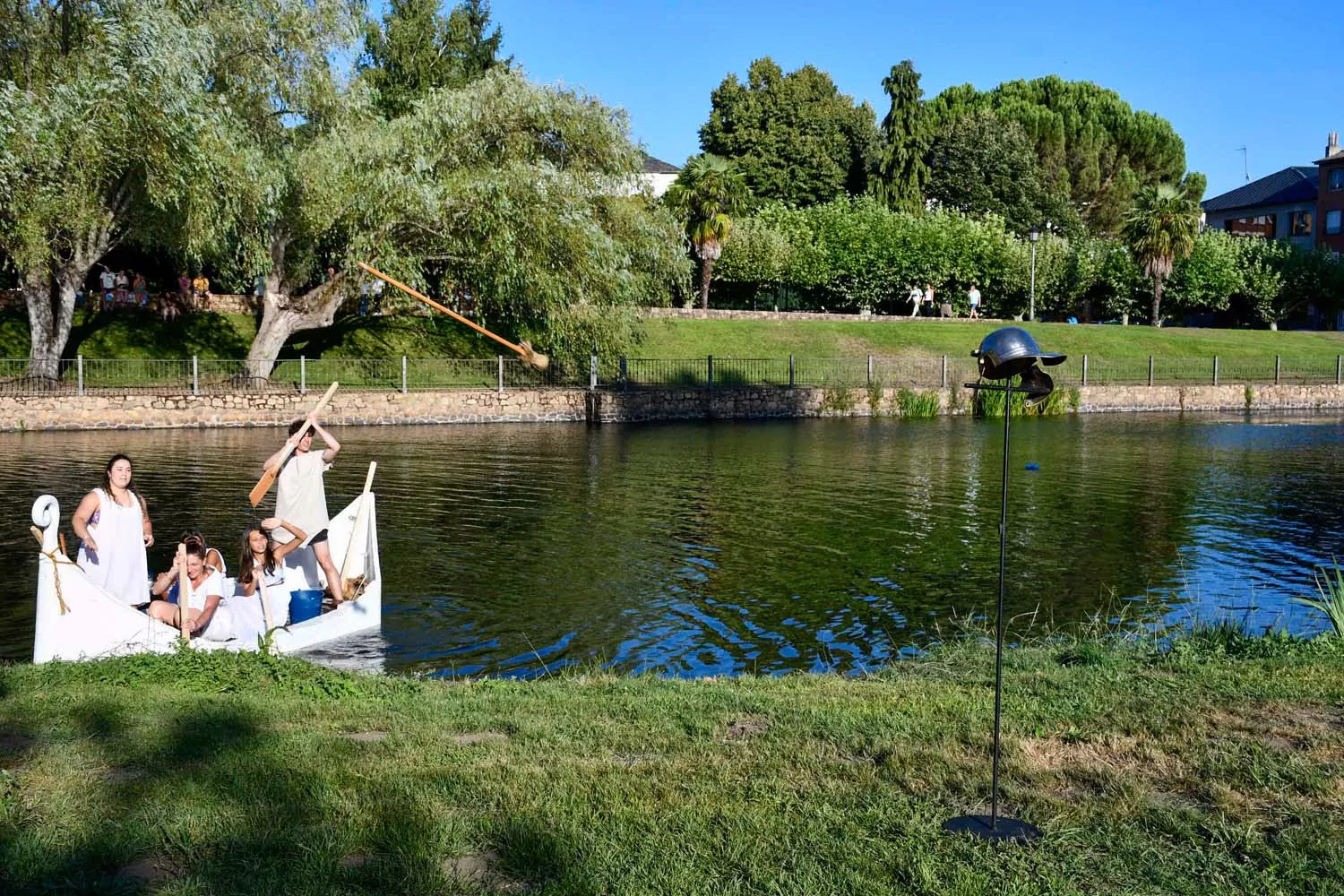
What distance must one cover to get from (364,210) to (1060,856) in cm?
3031

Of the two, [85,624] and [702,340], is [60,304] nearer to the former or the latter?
[702,340]

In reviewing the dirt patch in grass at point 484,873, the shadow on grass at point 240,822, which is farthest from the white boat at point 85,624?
the dirt patch in grass at point 484,873

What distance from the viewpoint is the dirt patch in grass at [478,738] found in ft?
22.2

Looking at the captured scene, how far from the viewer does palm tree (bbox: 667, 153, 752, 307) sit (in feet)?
170

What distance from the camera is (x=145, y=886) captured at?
15.5 ft

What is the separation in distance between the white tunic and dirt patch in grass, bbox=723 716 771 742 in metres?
5.82

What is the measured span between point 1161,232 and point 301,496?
185 ft

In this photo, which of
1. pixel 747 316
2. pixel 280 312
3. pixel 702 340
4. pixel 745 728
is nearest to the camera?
pixel 745 728

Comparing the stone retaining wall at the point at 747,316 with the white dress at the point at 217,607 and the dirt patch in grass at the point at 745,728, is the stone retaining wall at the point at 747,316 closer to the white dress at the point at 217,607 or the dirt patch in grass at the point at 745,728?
the white dress at the point at 217,607

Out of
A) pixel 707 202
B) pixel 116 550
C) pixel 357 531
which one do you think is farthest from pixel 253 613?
pixel 707 202

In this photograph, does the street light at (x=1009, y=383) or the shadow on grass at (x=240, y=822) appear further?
the street light at (x=1009, y=383)

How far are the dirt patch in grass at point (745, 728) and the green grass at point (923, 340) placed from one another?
3585 centimetres

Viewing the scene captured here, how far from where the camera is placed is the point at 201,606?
10.2 metres

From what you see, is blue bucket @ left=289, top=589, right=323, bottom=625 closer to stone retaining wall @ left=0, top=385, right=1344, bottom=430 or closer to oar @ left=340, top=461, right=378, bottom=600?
oar @ left=340, top=461, right=378, bottom=600
